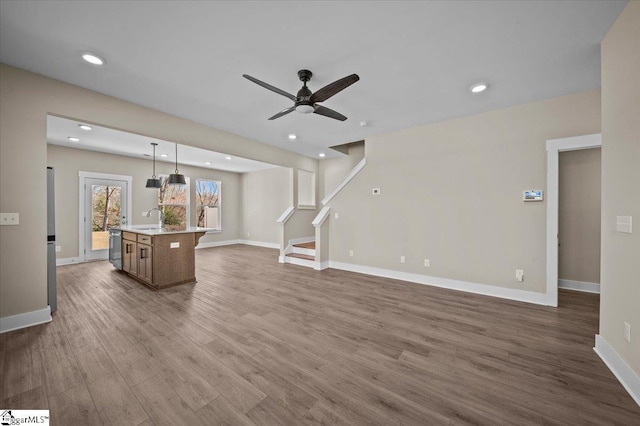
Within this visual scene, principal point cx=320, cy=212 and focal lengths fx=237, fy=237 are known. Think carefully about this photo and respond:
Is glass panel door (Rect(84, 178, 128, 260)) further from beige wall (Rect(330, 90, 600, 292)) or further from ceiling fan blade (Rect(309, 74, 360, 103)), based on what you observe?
ceiling fan blade (Rect(309, 74, 360, 103))

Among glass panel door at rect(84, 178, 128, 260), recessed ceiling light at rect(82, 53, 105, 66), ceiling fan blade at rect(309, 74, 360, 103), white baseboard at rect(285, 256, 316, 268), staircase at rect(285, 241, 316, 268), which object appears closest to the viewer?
ceiling fan blade at rect(309, 74, 360, 103)

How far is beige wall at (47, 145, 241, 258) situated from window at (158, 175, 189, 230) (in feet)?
0.60

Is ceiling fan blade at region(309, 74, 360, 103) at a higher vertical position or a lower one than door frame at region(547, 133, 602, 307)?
higher

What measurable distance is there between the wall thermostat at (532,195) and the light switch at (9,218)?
6257 millimetres

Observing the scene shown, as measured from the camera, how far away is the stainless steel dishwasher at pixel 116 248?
485 cm

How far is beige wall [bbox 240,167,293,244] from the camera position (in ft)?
26.3

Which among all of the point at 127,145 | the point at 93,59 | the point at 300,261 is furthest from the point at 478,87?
the point at 127,145

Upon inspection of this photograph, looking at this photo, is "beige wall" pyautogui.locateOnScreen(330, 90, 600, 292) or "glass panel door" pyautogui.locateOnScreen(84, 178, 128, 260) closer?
"beige wall" pyautogui.locateOnScreen(330, 90, 600, 292)

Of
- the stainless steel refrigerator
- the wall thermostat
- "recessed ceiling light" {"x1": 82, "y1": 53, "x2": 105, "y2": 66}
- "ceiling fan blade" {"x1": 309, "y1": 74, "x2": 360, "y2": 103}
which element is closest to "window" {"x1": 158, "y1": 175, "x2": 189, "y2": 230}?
the stainless steel refrigerator

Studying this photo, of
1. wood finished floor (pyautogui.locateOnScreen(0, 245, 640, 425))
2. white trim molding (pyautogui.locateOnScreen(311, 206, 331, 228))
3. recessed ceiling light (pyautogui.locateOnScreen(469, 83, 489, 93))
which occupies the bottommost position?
wood finished floor (pyautogui.locateOnScreen(0, 245, 640, 425))

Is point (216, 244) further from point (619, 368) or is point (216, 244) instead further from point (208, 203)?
point (619, 368)

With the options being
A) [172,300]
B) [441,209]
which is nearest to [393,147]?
[441,209]

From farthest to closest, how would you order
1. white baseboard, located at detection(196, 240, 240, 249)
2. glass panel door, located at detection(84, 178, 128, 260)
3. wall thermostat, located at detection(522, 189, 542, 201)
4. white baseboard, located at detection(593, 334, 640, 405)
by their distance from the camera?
white baseboard, located at detection(196, 240, 240, 249) → glass panel door, located at detection(84, 178, 128, 260) → wall thermostat, located at detection(522, 189, 542, 201) → white baseboard, located at detection(593, 334, 640, 405)

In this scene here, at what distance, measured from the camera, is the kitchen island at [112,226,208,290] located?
12.7 ft
